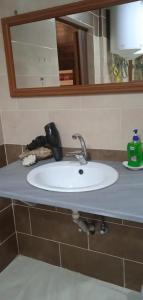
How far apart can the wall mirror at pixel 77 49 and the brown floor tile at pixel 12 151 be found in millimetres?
375

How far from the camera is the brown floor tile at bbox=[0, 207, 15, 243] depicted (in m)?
1.82

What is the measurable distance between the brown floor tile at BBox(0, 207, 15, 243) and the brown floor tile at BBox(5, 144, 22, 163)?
0.38 meters

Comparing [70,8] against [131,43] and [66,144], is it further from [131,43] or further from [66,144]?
[66,144]

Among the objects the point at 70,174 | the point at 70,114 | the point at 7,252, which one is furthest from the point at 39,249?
the point at 70,114

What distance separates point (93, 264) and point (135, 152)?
0.87 m

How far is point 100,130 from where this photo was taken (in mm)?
1476

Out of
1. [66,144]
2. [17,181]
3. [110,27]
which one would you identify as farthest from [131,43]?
[17,181]

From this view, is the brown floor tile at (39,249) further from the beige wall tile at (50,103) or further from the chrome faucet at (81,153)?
the beige wall tile at (50,103)

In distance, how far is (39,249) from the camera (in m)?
1.90

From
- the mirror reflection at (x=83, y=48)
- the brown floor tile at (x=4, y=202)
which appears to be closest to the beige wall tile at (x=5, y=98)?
the mirror reflection at (x=83, y=48)

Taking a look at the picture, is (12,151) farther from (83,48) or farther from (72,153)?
(83,48)

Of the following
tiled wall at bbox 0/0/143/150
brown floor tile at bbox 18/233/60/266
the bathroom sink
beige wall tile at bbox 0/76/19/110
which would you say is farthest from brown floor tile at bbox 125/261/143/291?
beige wall tile at bbox 0/76/19/110

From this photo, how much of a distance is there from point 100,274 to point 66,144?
0.90 metres

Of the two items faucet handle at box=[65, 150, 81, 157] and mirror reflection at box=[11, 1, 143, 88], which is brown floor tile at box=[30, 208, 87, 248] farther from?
mirror reflection at box=[11, 1, 143, 88]
